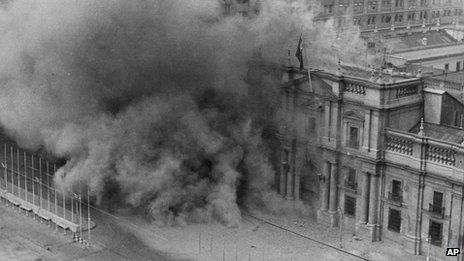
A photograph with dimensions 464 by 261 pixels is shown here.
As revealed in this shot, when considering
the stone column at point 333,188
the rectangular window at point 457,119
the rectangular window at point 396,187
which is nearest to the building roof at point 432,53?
the rectangular window at point 457,119

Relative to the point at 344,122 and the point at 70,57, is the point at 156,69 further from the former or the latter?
the point at 344,122

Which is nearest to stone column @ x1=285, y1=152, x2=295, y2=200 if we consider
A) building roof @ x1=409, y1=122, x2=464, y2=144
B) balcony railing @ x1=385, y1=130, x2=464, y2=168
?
balcony railing @ x1=385, y1=130, x2=464, y2=168

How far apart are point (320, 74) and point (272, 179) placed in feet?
27.7

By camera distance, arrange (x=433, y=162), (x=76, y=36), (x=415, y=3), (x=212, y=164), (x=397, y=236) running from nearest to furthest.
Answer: (x=433, y=162) < (x=397, y=236) < (x=76, y=36) < (x=212, y=164) < (x=415, y=3)

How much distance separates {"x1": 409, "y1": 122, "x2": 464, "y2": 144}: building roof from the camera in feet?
145

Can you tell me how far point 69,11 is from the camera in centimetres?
4741

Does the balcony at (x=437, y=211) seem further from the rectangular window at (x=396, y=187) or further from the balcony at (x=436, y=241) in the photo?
the rectangular window at (x=396, y=187)

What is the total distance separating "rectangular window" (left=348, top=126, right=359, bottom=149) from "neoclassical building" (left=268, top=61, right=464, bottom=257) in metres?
0.08

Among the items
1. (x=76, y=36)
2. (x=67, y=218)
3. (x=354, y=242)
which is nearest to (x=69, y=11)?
(x=76, y=36)

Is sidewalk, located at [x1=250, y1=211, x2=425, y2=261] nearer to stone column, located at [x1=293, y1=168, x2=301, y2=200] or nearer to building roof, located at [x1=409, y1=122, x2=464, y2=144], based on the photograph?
stone column, located at [x1=293, y1=168, x2=301, y2=200]

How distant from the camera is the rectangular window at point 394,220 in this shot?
4447 cm

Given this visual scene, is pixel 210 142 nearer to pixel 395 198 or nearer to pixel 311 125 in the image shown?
pixel 311 125

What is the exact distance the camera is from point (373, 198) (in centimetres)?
4509

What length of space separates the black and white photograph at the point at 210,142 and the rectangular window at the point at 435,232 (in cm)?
7
